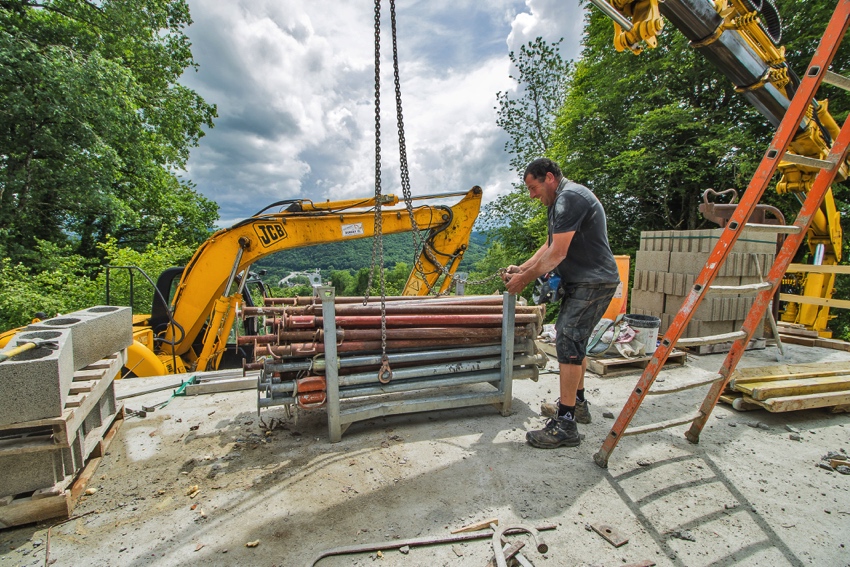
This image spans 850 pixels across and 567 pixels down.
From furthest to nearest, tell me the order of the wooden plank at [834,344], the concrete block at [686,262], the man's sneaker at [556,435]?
the wooden plank at [834,344]
the concrete block at [686,262]
the man's sneaker at [556,435]

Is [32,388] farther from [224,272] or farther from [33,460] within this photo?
[224,272]

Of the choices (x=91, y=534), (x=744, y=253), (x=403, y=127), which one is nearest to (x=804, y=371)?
(x=744, y=253)

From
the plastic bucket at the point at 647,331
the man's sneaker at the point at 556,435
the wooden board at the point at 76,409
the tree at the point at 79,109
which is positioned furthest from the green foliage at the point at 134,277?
the plastic bucket at the point at 647,331

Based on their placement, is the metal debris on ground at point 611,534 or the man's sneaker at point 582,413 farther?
the man's sneaker at point 582,413

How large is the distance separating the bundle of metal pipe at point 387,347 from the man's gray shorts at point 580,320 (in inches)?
20.3

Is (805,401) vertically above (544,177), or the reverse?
(544,177)

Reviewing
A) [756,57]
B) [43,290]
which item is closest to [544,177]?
[756,57]

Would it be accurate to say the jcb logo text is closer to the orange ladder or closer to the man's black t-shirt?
the man's black t-shirt

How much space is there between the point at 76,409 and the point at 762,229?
450 centimetres

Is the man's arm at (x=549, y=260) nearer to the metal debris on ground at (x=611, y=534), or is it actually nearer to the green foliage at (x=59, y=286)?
the metal debris on ground at (x=611, y=534)

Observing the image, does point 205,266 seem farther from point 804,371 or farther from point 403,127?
point 804,371

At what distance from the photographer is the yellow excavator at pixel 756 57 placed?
3.31 metres

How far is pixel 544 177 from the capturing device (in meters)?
3.08

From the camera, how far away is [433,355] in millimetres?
3270
